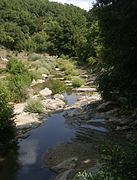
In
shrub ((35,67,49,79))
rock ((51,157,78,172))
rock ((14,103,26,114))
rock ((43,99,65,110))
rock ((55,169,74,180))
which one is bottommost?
shrub ((35,67,49,79))

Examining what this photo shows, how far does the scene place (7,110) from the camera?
19531 mm

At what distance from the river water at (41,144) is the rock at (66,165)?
32cm

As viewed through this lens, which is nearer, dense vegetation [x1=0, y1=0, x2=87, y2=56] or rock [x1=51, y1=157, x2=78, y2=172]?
rock [x1=51, y1=157, x2=78, y2=172]

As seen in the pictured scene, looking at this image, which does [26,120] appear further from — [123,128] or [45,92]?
[45,92]

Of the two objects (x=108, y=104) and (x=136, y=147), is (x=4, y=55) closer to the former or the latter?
(x=108, y=104)

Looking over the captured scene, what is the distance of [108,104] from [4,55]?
4774 centimetres

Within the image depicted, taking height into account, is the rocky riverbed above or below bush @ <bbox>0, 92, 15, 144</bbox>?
below

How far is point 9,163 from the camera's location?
16547mm

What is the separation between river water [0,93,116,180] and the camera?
15352 mm

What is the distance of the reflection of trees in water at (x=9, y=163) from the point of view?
1520cm

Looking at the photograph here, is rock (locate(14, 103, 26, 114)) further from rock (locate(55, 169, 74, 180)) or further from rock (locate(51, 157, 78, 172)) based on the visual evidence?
rock (locate(55, 169, 74, 180))

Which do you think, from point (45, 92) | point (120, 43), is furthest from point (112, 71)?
point (45, 92)

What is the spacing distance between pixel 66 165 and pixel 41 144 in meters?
4.28

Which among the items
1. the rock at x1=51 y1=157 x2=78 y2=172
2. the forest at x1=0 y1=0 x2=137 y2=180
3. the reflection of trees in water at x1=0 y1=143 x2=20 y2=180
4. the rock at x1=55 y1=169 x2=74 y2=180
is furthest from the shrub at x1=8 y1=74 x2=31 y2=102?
the rock at x1=55 y1=169 x2=74 y2=180
